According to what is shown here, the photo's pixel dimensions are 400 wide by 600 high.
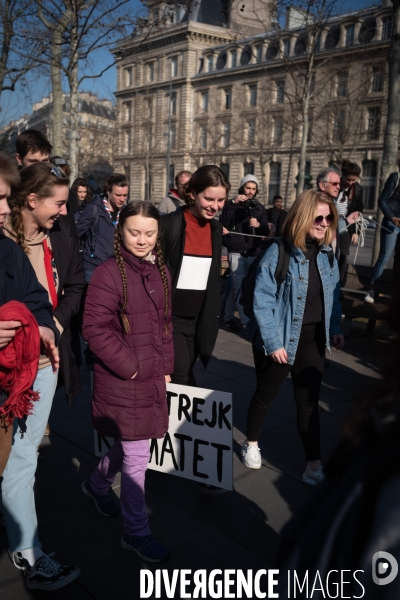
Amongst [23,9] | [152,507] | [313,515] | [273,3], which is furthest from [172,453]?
[23,9]

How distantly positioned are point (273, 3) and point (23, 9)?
240 inches

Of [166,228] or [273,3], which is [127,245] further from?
[273,3]

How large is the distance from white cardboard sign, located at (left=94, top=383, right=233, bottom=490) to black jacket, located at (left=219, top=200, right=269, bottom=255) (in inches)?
204

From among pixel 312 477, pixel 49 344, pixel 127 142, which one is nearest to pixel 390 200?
pixel 312 477

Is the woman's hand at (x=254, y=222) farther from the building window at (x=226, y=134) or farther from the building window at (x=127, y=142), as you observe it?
the building window at (x=127, y=142)

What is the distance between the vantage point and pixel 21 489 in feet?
8.79

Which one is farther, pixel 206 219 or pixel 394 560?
pixel 206 219

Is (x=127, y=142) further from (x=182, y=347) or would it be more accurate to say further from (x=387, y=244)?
(x=182, y=347)

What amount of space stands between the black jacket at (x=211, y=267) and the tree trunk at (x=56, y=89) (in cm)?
1068

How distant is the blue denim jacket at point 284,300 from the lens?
3740mm

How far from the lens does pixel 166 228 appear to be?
377 cm

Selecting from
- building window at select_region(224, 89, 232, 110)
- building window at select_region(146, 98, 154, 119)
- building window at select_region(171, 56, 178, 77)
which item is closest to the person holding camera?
building window at select_region(224, 89, 232, 110)

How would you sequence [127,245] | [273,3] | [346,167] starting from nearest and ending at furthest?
[127,245] < [346,167] < [273,3]

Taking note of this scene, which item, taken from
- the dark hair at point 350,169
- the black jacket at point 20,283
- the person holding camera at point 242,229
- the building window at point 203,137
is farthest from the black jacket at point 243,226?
the building window at point 203,137
